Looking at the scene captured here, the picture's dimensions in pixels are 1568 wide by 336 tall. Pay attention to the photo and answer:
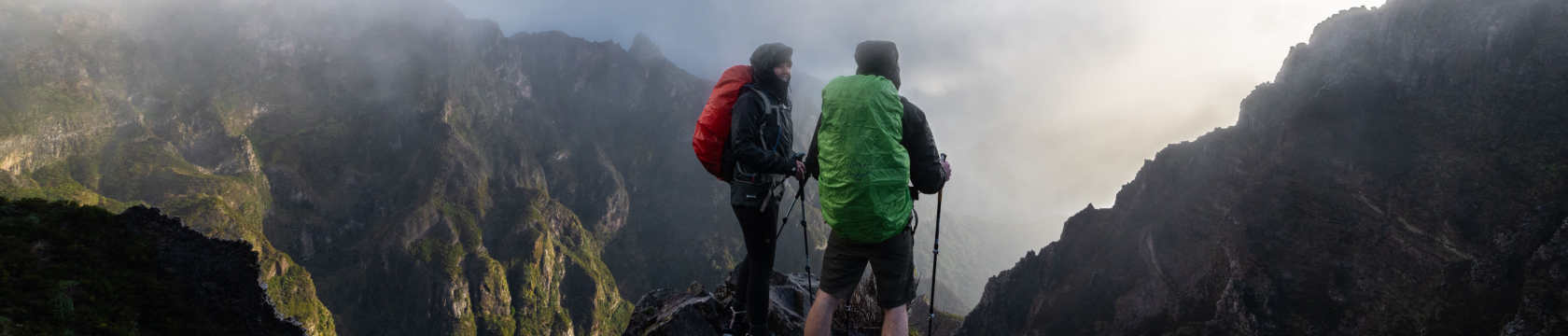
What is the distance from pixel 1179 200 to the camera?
307ft

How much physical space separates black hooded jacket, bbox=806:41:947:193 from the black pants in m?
1.28

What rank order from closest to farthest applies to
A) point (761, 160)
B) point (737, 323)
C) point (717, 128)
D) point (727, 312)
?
point (761, 160)
point (717, 128)
point (737, 323)
point (727, 312)

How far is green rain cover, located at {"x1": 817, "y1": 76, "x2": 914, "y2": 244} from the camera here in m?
4.12

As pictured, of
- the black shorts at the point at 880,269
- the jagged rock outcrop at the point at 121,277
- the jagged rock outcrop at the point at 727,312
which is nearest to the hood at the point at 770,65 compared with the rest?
the black shorts at the point at 880,269

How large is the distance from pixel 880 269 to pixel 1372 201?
341ft

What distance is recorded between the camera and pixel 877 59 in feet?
14.8

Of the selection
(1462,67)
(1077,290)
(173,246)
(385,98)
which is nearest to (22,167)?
(385,98)

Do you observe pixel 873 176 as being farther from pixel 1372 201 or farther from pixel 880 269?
pixel 1372 201

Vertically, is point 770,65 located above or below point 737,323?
above

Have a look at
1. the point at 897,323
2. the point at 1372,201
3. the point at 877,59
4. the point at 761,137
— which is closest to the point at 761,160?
the point at 761,137

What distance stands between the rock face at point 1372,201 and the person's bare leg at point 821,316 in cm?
8559

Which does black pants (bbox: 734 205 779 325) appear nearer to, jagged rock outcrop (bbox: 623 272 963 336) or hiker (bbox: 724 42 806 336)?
hiker (bbox: 724 42 806 336)

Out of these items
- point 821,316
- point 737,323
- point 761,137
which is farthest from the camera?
point 737,323

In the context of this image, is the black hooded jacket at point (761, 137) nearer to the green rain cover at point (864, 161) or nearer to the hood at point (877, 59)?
the green rain cover at point (864, 161)
